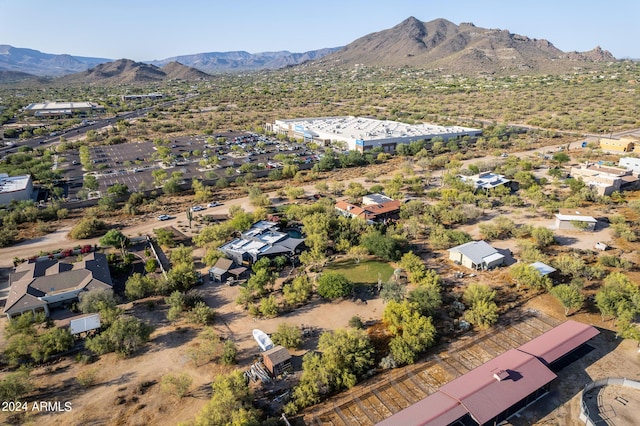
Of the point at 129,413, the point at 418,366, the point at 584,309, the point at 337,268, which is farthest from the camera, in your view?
the point at 337,268

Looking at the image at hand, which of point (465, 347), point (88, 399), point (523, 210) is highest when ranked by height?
point (523, 210)

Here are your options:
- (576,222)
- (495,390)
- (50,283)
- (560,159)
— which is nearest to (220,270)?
(50,283)

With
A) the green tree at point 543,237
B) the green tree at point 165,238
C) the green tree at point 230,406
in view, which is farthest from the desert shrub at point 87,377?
the green tree at point 543,237

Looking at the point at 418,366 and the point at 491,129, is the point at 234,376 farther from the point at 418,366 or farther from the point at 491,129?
the point at 491,129

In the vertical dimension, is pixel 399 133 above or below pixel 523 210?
above

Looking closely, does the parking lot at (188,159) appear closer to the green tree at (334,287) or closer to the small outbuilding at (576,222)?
the green tree at (334,287)

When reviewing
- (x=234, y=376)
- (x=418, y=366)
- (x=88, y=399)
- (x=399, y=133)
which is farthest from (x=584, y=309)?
(x=399, y=133)

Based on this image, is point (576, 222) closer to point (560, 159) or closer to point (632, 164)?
point (632, 164)

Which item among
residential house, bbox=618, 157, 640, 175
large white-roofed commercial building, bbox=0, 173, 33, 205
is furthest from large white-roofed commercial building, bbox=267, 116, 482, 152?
large white-roofed commercial building, bbox=0, 173, 33, 205
